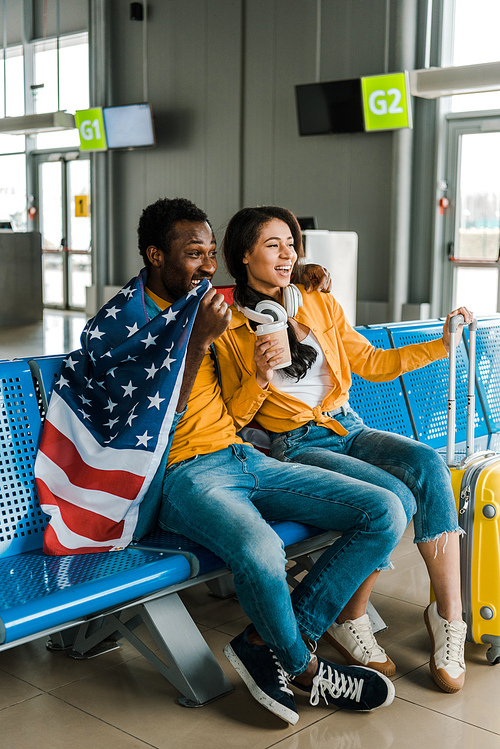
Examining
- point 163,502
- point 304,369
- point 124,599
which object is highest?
point 304,369

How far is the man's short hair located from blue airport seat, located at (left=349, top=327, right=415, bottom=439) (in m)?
1.04

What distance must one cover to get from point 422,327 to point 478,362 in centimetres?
34

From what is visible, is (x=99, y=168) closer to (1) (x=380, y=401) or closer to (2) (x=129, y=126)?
(2) (x=129, y=126)

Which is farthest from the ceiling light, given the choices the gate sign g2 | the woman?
the woman

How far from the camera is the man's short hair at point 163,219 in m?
2.49

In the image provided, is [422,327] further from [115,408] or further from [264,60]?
[264,60]

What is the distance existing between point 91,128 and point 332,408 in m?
9.31

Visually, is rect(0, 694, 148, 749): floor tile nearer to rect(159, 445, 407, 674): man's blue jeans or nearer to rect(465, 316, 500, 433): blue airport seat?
rect(159, 445, 407, 674): man's blue jeans

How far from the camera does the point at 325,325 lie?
2621 millimetres

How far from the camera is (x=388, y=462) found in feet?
8.01

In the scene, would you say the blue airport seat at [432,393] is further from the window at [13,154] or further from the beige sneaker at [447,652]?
the window at [13,154]

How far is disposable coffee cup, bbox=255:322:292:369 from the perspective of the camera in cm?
223

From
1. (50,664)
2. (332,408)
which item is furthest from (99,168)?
(50,664)

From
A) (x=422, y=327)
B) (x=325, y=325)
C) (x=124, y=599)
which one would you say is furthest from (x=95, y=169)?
(x=124, y=599)
